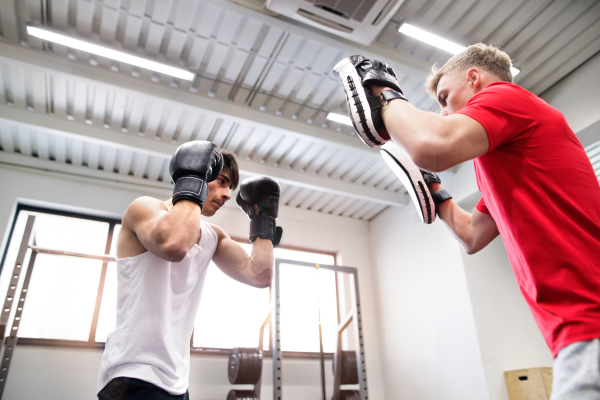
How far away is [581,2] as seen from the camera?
140 inches

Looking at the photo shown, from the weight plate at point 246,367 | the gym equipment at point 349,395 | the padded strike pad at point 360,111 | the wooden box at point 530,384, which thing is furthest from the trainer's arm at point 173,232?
the wooden box at point 530,384

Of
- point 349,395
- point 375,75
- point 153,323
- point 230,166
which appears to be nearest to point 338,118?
point 230,166

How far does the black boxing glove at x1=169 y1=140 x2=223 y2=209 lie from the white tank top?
0.93 feet

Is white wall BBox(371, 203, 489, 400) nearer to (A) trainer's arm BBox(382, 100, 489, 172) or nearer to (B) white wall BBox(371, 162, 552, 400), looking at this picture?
(B) white wall BBox(371, 162, 552, 400)

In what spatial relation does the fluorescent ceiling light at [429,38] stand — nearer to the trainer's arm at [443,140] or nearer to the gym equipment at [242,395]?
the trainer's arm at [443,140]

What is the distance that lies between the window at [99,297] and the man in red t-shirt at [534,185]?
12.9 ft

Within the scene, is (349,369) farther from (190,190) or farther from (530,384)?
(190,190)

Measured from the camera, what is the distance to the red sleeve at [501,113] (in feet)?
3.16

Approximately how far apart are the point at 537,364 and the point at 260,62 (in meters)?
4.52

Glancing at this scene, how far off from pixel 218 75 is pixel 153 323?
10.8ft

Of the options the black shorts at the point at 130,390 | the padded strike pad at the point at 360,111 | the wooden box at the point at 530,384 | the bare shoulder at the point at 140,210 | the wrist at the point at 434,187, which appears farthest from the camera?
the wooden box at the point at 530,384

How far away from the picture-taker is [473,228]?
142 cm

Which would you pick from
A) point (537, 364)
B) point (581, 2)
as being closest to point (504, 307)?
point (537, 364)

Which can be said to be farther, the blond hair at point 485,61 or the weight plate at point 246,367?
the weight plate at point 246,367
